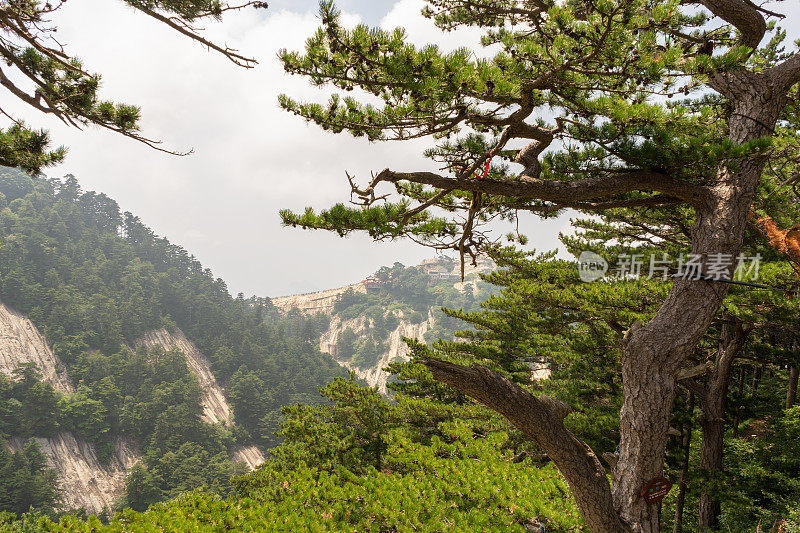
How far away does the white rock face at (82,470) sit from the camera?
29.6m

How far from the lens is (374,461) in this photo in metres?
9.00

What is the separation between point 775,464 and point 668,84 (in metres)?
6.62

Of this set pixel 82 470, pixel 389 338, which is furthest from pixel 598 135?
pixel 389 338

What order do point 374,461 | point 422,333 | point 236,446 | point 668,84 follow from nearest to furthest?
1. point 668,84
2. point 374,461
3. point 236,446
4. point 422,333

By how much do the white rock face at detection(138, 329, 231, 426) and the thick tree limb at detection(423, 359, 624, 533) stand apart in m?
47.8

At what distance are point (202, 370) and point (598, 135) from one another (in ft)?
183

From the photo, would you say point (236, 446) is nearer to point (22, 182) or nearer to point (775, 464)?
point (775, 464)

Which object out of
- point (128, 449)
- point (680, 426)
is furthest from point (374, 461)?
point (128, 449)

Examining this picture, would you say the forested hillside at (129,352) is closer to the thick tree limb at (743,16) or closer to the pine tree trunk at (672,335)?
the pine tree trunk at (672,335)

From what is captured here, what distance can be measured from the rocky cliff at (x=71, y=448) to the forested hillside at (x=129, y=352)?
0.51 metres

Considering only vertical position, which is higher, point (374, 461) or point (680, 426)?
point (680, 426)

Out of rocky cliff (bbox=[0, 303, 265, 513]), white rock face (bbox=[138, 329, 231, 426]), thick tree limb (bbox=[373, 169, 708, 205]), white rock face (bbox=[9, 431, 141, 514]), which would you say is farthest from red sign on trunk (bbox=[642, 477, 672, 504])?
white rock face (bbox=[138, 329, 231, 426])

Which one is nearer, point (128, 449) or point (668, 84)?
point (668, 84)

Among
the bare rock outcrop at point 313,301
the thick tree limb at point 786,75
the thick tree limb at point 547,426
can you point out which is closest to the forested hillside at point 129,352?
the bare rock outcrop at point 313,301
